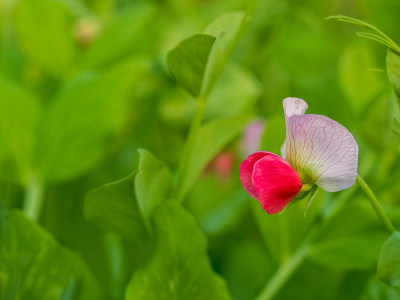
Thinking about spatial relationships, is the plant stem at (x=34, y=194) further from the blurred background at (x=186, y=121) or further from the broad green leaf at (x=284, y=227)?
the broad green leaf at (x=284, y=227)

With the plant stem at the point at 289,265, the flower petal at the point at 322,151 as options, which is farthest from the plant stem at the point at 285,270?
the flower petal at the point at 322,151

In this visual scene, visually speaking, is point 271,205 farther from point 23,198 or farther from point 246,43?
point 246,43

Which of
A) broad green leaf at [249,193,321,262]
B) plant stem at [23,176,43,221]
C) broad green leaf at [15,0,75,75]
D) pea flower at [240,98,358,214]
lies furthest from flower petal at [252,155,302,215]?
broad green leaf at [15,0,75,75]

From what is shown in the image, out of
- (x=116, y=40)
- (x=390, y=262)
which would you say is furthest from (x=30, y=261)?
(x=116, y=40)

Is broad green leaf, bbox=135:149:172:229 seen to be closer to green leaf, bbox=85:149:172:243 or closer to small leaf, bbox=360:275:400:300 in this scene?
green leaf, bbox=85:149:172:243

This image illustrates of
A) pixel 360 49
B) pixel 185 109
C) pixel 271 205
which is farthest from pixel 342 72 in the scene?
pixel 271 205

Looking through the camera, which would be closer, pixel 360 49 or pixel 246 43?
pixel 360 49
